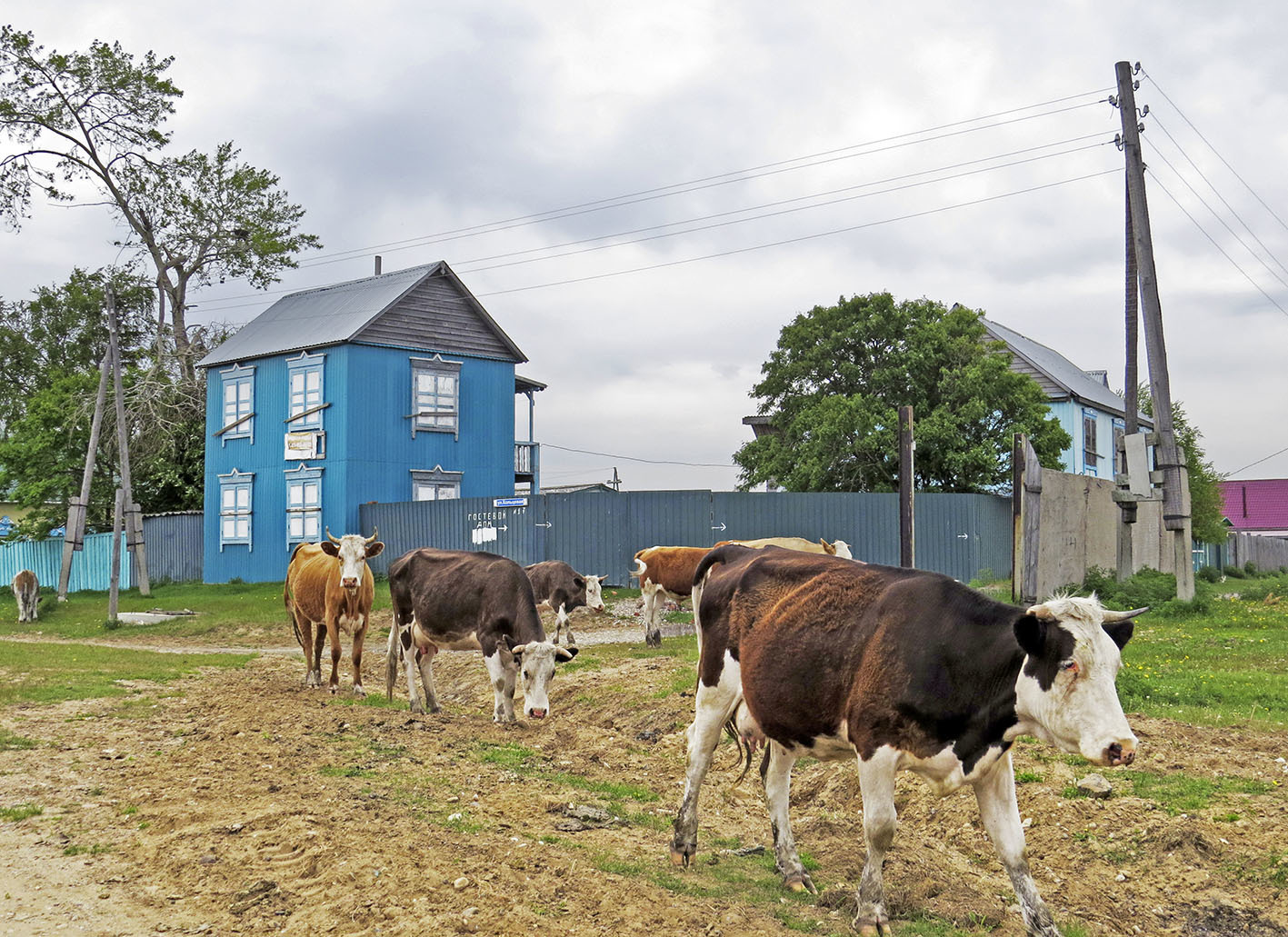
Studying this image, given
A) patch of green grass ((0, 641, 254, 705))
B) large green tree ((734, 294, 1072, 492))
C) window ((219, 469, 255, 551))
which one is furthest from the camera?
window ((219, 469, 255, 551))

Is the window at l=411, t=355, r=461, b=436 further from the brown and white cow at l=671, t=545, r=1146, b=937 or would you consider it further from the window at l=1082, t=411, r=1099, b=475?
the brown and white cow at l=671, t=545, r=1146, b=937

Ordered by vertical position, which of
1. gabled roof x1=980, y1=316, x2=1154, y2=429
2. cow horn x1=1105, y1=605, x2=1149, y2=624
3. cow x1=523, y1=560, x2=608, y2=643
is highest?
gabled roof x1=980, y1=316, x2=1154, y2=429

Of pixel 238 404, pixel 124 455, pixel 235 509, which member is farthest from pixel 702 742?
pixel 238 404

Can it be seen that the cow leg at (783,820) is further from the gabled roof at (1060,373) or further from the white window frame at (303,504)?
the gabled roof at (1060,373)

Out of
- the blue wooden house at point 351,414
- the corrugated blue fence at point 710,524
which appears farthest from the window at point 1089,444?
the blue wooden house at point 351,414

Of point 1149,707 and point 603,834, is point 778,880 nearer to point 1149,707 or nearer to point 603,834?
point 603,834

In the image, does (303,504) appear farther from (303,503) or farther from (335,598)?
(335,598)

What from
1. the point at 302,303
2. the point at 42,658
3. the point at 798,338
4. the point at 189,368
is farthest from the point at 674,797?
the point at 189,368

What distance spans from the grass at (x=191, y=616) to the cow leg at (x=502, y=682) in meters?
12.1

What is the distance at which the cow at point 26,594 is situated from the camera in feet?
91.9

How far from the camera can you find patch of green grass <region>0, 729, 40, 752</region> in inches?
388

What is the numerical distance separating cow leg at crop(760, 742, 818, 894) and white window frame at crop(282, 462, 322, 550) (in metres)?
27.8

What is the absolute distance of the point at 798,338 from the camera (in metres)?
35.0

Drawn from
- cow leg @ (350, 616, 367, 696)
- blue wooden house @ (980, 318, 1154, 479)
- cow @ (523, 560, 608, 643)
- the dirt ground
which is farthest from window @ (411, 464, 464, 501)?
the dirt ground
